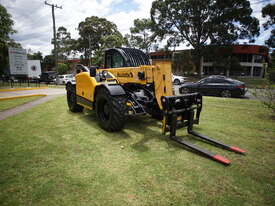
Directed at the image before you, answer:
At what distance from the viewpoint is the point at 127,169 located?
2.85 m

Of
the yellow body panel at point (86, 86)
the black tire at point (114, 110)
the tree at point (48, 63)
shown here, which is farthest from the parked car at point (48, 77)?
the tree at point (48, 63)

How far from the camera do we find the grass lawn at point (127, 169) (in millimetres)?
2219

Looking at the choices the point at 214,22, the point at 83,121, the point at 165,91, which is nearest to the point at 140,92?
the point at 165,91

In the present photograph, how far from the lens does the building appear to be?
26500mm

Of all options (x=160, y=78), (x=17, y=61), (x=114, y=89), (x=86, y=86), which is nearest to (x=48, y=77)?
(x=17, y=61)

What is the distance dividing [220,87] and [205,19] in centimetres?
1983

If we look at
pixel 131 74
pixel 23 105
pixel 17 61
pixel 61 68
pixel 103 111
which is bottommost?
pixel 23 105

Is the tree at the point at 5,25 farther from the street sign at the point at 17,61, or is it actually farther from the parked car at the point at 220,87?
the parked car at the point at 220,87

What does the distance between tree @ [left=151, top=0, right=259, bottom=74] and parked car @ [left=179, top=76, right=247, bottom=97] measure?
17.0 m

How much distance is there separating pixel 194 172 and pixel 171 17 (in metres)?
29.9

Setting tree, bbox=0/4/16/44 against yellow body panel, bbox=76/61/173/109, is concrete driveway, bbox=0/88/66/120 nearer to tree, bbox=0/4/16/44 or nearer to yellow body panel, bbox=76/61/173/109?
yellow body panel, bbox=76/61/173/109

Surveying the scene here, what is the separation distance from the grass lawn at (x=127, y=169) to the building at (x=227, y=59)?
81.5 feet

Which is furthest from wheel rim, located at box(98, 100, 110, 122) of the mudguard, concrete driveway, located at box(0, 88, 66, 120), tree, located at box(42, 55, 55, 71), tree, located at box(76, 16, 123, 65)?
tree, located at box(42, 55, 55, 71)

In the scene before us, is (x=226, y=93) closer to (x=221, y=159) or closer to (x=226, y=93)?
(x=226, y=93)
